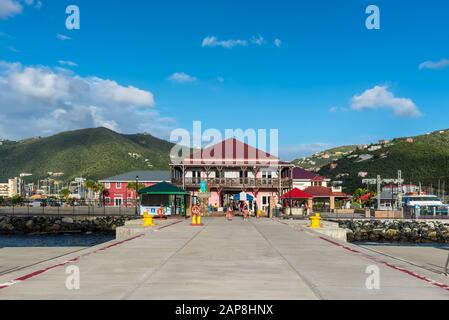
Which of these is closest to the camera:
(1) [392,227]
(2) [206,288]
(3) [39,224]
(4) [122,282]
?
(2) [206,288]

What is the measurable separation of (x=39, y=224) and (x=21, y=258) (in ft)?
132

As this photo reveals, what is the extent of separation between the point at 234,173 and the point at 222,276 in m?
64.8

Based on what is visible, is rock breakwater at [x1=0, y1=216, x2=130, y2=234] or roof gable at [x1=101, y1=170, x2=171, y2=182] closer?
rock breakwater at [x1=0, y1=216, x2=130, y2=234]

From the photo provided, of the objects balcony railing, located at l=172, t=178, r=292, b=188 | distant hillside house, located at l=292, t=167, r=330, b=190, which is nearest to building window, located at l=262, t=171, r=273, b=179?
balcony railing, located at l=172, t=178, r=292, b=188

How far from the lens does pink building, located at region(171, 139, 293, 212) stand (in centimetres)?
7581

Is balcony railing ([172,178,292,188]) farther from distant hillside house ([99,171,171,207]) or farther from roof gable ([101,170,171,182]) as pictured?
distant hillside house ([99,171,171,207])

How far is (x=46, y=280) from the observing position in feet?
40.2

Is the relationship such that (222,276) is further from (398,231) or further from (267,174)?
(267,174)

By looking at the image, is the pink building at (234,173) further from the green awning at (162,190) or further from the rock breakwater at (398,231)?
the rock breakwater at (398,231)

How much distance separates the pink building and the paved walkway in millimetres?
55394

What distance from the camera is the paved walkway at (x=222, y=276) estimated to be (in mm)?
10523
